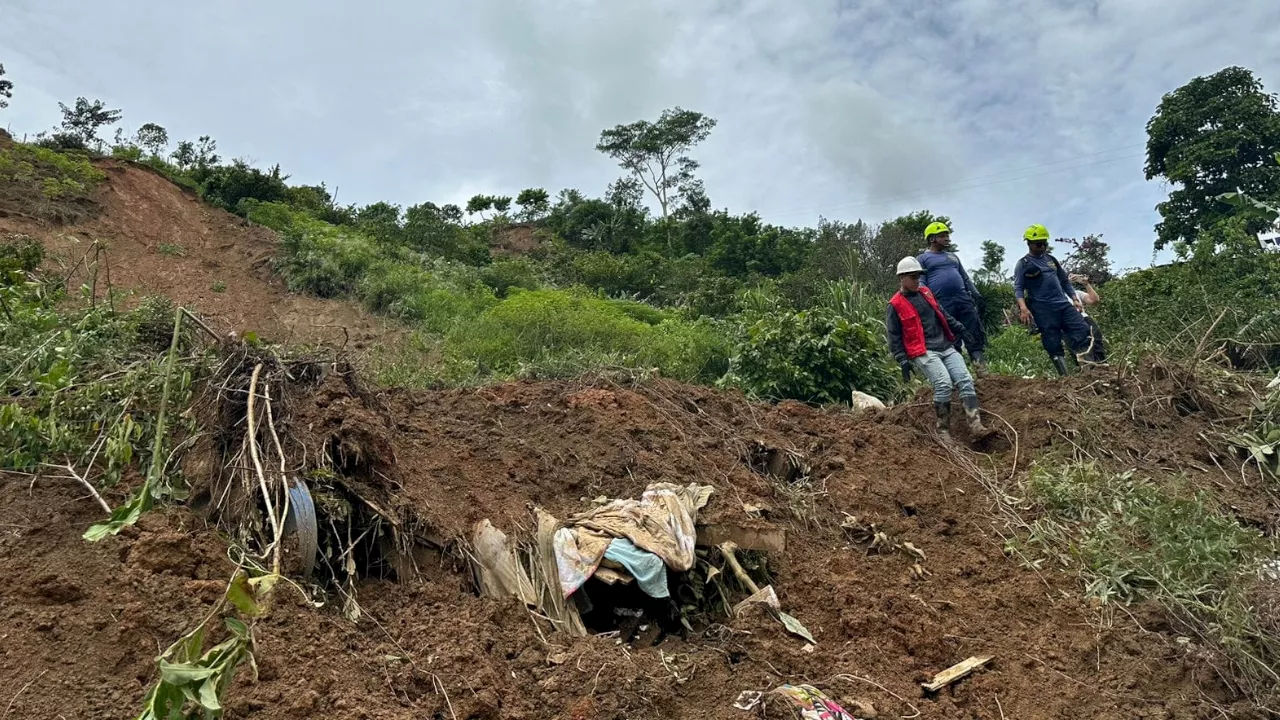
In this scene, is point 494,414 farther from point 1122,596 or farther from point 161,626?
point 1122,596

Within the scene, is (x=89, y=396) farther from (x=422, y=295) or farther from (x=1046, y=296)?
(x=422, y=295)

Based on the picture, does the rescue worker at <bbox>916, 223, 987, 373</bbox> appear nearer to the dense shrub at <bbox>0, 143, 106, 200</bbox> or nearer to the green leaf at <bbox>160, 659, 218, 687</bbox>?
the green leaf at <bbox>160, 659, 218, 687</bbox>

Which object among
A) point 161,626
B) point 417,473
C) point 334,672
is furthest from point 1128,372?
point 161,626

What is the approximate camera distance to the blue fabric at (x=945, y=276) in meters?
6.59

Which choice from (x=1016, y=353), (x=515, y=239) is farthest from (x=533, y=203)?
(x=1016, y=353)

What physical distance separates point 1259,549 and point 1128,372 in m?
2.43

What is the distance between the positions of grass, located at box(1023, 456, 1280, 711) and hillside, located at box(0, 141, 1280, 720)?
0.6 inches

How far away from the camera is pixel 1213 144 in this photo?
1805 cm

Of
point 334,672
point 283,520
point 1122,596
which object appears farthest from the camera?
point 1122,596

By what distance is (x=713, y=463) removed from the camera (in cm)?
517

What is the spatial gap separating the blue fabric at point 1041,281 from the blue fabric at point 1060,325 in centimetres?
5

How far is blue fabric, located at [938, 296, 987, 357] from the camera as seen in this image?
660 cm

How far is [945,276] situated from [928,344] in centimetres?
114

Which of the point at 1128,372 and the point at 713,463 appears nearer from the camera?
the point at 713,463
